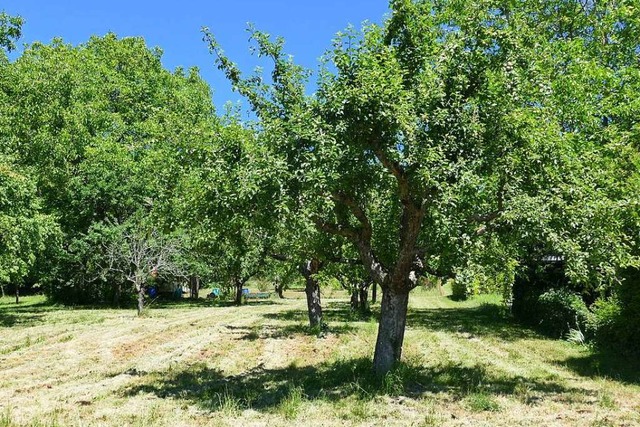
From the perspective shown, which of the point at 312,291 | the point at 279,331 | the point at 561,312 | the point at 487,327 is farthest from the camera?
the point at 487,327

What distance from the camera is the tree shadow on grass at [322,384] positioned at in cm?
1048

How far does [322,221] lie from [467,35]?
4580 millimetres

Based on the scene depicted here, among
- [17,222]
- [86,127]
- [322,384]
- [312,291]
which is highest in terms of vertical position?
[86,127]

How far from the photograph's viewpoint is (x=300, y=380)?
1221 centimetres

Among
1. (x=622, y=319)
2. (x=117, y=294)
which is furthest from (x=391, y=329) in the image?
(x=117, y=294)

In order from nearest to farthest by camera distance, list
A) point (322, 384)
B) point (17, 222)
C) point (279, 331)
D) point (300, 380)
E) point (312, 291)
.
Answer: point (322, 384)
point (300, 380)
point (312, 291)
point (279, 331)
point (17, 222)

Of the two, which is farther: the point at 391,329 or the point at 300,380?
the point at 300,380

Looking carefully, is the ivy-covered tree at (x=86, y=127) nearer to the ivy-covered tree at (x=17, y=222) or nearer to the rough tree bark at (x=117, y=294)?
the rough tree bark at (x=117, y=294)

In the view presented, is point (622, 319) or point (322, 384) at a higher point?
point (622, 319)

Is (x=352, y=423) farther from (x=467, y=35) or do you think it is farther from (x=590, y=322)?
(x=590, y=322)

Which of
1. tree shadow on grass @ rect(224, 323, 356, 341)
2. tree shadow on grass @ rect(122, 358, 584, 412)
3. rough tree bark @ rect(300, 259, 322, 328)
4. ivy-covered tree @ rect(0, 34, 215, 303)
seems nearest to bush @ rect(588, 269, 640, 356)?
tree shadow on grass @ rect(122, 358, 584, 412)

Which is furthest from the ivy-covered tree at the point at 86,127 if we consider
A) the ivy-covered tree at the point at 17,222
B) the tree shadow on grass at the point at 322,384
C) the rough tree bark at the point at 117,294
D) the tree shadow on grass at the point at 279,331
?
the tree shadow on grass at the point at 322,384

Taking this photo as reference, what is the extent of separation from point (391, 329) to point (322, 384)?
1.87 metres

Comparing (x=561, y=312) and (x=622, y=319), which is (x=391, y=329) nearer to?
(x=622, y=319)
